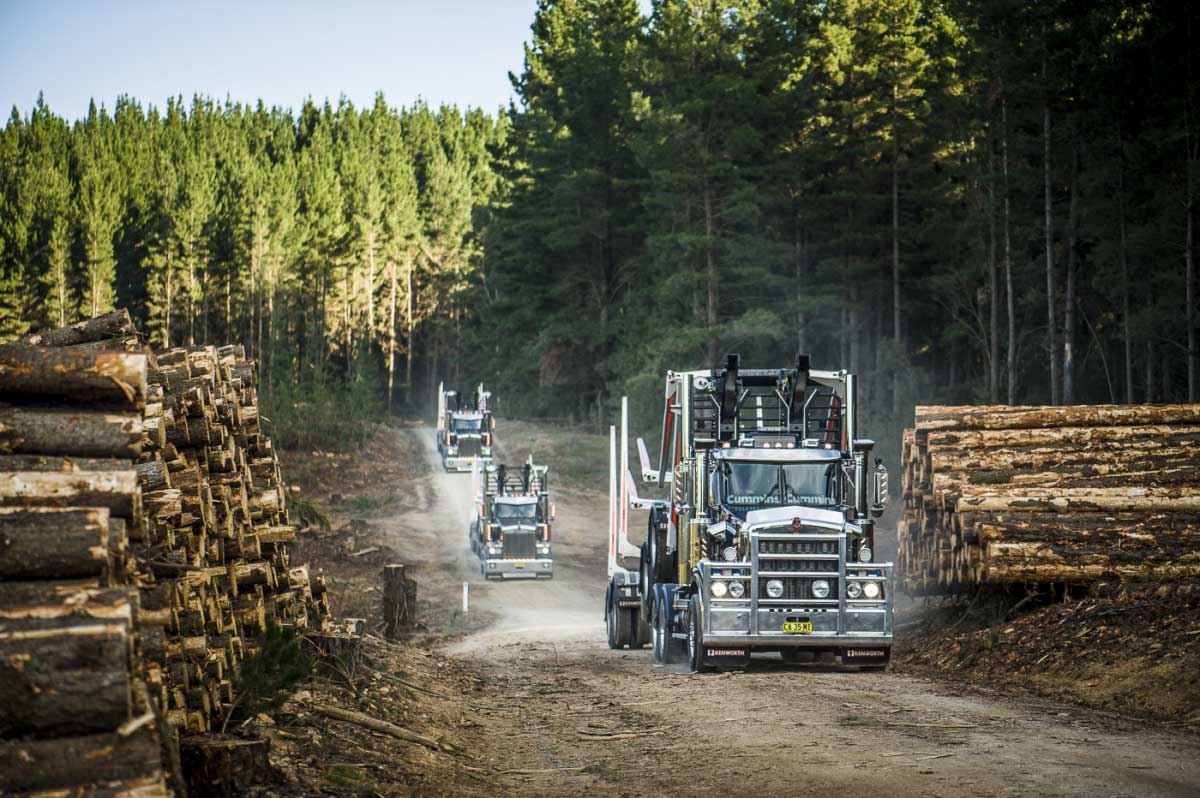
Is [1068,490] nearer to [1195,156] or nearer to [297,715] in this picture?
[297,715]

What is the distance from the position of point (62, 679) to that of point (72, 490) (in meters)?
1.10

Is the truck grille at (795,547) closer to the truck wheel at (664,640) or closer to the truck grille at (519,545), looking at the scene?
the truck wheel at (664,640)

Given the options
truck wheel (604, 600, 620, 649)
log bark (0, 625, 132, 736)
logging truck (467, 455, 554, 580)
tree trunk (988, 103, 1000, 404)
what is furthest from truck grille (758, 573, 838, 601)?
tree trunk (988, 103, 1000, 404)

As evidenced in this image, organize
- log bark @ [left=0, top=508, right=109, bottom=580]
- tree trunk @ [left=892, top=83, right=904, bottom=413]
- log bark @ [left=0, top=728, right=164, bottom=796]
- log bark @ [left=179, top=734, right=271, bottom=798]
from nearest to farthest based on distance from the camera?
1. log bark @ [left=0, top=728, right=164, bottom=796]
2. log bark @ [left=0, top=508, right=109, bottom=580]
3. log bark @ [left=179, top=734, right=271, bottom=798]
4. tree trunk @ [left=892, top=83, right=904, bottom=413]

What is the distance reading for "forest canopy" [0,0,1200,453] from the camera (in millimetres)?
39781

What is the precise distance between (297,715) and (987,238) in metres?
44.4

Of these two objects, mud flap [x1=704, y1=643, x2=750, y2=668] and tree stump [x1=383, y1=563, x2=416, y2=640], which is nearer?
mud flap [x1=704, y1=643, x2=750, y2=668]

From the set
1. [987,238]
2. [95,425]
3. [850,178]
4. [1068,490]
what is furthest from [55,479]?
[850,178]

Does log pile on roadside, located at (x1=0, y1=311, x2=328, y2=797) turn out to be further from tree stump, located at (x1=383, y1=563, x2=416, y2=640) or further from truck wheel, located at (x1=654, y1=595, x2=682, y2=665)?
tree stump, located at (x1=383, y1=563, x2=416, y2=640)

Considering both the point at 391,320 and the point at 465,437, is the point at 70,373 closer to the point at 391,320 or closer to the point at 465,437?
the point at 465,437

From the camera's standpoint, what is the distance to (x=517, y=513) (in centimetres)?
3678

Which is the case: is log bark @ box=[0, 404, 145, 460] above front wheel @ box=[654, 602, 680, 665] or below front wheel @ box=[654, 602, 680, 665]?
above

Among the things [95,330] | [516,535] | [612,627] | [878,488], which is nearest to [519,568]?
[516,535]

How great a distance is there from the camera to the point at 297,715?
933 cm
